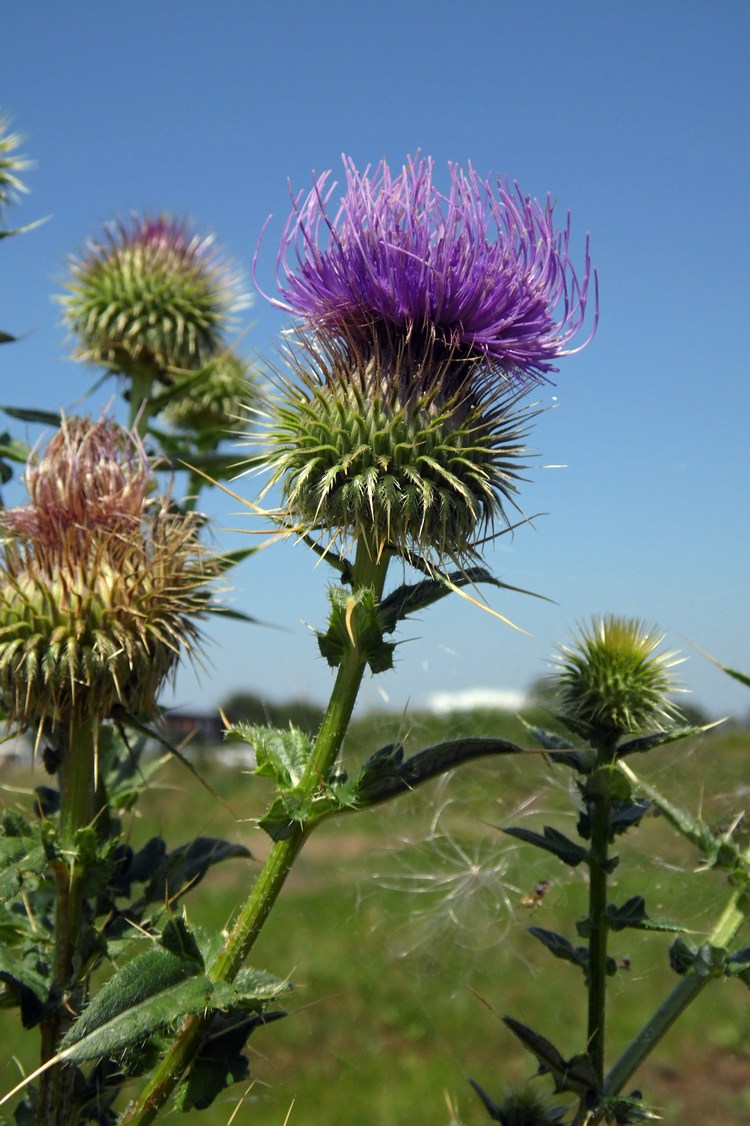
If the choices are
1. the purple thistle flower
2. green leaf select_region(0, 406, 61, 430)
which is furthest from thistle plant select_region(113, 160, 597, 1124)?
green leaf select_region(0, 406, 61, 430)

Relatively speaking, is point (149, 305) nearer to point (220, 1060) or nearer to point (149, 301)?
point (149, 301)

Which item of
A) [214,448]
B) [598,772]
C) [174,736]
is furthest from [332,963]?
[598,772]

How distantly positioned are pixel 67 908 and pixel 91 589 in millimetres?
1072

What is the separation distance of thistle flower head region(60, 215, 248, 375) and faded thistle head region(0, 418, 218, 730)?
2.64 meters

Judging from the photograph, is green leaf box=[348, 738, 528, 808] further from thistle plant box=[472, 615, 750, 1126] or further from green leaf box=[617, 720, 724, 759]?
green leaf box=[617, 720, 724, 759]

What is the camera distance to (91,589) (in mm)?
3445

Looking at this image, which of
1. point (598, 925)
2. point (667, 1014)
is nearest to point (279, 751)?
point (598, 925)

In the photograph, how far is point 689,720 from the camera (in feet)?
13.5

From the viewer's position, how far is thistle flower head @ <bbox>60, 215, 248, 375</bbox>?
256 inches

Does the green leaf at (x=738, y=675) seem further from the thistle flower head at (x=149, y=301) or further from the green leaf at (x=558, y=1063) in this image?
the thistle flower head at (x=149, y=301)

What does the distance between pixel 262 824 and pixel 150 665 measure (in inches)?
40.9

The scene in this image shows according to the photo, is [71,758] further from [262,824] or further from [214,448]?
[214,448]

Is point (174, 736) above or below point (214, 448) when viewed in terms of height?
below

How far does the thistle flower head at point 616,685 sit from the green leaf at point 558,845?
42 centimetres
